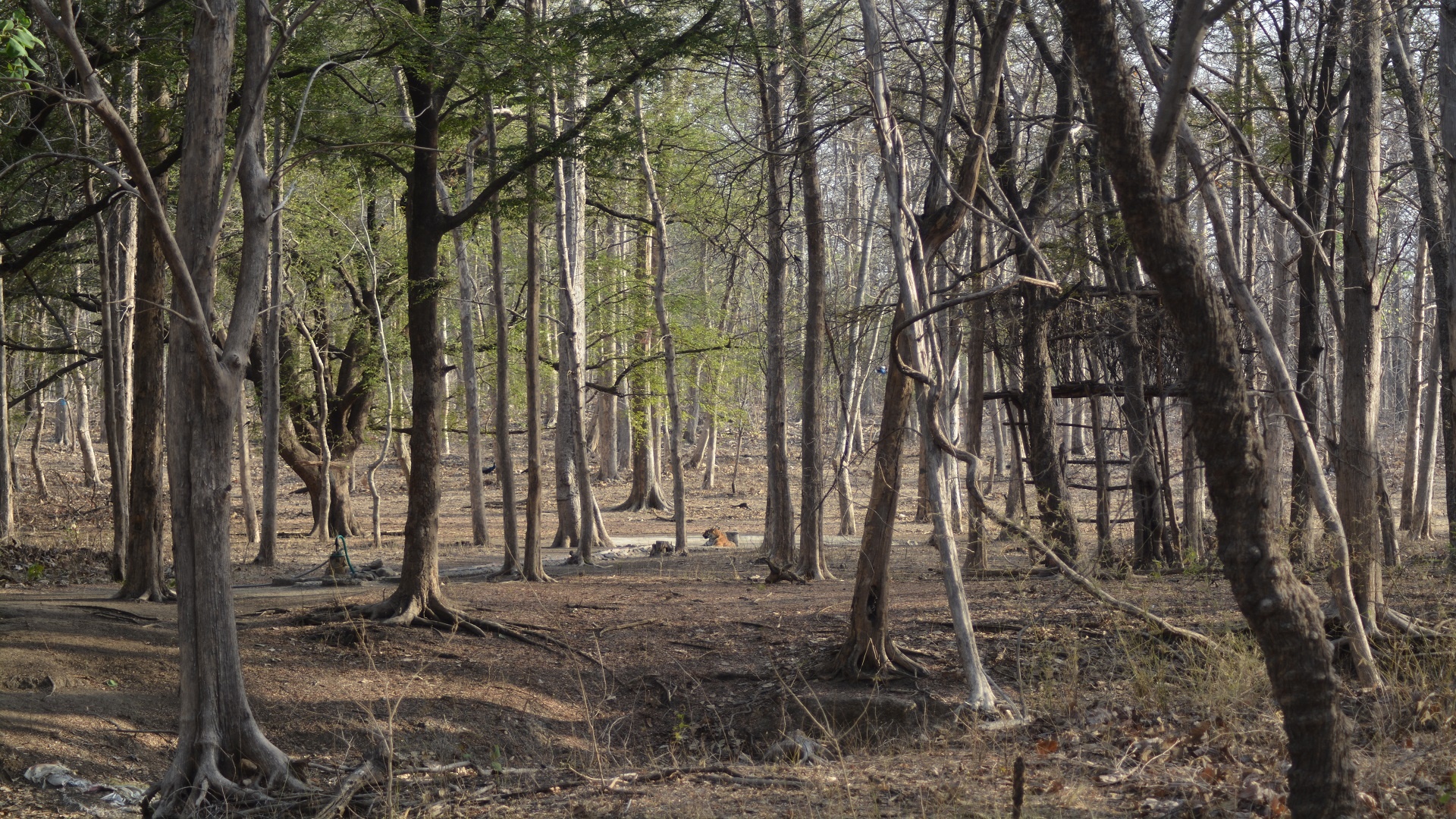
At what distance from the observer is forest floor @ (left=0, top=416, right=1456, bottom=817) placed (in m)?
5.48

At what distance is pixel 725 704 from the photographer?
8438 mm

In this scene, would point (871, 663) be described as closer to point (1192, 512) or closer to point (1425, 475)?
point (1192, 512)

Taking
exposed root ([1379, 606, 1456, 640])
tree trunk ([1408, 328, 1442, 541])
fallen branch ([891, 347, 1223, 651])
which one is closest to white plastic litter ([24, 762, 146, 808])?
fallen branch ([891, 347, 1223, 651])

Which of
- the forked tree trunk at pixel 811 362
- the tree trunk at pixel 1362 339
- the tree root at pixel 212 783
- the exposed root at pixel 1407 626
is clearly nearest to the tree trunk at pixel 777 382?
the forked tree trunk at pixel 811 362

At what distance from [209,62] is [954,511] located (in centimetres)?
1900

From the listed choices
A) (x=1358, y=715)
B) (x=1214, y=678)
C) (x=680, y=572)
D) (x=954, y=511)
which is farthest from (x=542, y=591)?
(x=954, y=511)

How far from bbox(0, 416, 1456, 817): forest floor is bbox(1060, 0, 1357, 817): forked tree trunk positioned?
0.83m

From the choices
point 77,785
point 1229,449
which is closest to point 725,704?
point 77,785

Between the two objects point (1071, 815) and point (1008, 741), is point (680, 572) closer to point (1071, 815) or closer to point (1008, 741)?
point (1008, 741)

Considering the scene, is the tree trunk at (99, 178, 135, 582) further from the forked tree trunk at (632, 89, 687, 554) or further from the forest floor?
the forked tree trunk at (632, 89, 687, 554)

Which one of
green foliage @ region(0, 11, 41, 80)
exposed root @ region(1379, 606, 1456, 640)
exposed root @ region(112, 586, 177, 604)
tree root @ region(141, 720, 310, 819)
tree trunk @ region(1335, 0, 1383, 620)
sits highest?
green foliage @ region(0, 11, 41, 80)

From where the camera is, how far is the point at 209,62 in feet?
18.7

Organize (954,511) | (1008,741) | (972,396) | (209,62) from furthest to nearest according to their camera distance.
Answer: (954,511) < (972,396) < (1008,741) < (209,62)

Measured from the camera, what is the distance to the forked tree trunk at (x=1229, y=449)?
3.88 meters
